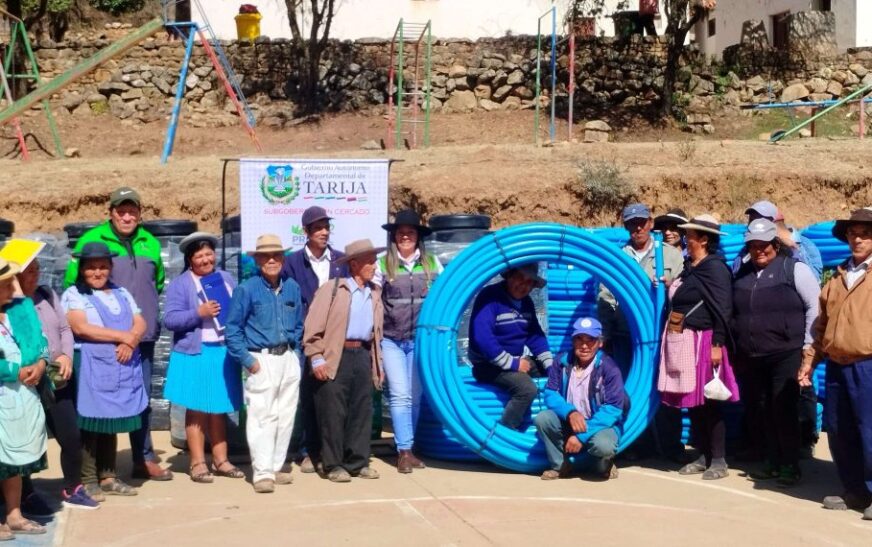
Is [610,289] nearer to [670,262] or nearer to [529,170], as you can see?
[670,262]

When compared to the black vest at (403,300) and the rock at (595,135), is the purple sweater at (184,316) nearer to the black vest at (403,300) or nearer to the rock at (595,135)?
the black vest at (403,300)

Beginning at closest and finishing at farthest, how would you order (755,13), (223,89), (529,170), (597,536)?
(597,536) → (529,170) → (223,89) → (755,13)

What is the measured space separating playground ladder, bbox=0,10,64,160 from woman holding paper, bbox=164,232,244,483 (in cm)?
1187

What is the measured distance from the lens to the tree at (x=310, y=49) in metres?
25.0

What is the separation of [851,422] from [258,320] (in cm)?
381

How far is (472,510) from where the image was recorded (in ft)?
24.8

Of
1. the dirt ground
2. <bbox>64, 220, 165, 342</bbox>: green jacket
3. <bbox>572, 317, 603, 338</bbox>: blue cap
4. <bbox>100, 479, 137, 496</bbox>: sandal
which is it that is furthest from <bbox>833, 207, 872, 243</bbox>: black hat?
the dirt ground

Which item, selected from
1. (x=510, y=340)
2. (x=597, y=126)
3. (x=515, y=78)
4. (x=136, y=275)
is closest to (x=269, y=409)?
(x=136, y=275)

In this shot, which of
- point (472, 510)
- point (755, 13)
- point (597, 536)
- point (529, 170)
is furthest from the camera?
point (755, 13)

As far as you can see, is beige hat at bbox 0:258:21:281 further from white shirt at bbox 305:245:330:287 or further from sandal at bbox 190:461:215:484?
white shirt at bbox 305:245:330:287

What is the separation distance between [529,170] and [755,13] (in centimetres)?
1698

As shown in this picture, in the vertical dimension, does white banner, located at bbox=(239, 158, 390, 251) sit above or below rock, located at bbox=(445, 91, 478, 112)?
below

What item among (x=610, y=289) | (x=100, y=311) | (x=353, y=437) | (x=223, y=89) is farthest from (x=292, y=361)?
(x=223, y=89)

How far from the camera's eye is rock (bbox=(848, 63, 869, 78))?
25.2 metres
